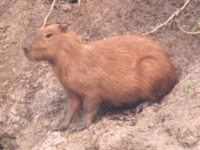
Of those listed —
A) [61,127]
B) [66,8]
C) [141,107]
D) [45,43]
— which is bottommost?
[61,127]

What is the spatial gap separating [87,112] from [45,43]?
2.54ft

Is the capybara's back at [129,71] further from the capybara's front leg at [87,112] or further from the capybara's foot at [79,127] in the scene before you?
the capybara's foot at [79,127]

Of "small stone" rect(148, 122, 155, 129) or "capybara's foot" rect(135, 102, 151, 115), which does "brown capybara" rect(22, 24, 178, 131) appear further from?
"small stone" rect(148, 122, 155, 129)

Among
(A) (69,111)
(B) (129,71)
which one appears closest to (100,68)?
(B) (129,71)

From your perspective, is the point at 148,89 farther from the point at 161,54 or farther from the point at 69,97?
the point at 69,97

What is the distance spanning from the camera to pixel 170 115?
17.8 ft

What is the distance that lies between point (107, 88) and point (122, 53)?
0.40 m

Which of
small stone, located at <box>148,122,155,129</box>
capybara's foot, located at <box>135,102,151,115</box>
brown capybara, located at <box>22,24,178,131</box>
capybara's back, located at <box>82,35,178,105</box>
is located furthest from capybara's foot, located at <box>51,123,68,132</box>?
small stone, located at <box>148,122,155,129</box>

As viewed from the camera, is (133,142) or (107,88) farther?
(107,88)

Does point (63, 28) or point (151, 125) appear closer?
point (151, 125)

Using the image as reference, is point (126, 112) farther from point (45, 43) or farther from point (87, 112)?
point (45, 43)

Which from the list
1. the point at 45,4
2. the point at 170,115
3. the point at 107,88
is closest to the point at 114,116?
the point at 107,88

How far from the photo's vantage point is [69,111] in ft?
19.5

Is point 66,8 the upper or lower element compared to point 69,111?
upper
